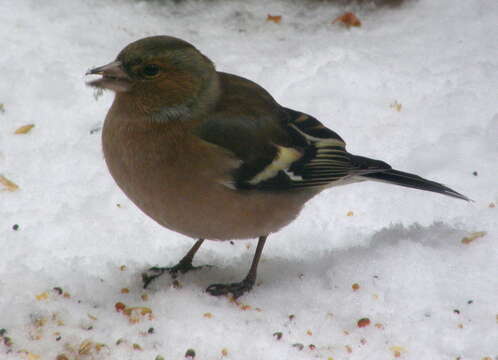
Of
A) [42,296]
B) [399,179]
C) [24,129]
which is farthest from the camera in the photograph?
[24,129]

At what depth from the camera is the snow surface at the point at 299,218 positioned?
374 cm

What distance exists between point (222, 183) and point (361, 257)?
1060 millimetres

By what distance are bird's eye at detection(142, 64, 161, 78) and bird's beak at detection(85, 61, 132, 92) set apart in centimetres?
9

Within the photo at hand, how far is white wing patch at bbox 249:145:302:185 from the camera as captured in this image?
4.04 metres

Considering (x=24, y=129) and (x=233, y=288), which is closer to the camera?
(x=233, y=288)

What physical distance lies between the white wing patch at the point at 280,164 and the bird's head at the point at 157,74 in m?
0.49

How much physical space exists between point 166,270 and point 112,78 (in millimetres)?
1111

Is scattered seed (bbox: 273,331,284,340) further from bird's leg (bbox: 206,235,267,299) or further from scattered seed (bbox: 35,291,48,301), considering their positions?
scattered seed (bbox: 35,291,48,301)

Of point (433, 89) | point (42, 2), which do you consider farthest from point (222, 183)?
point (42, 2)

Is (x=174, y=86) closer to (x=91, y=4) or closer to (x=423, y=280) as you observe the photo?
(x=423, y=280)

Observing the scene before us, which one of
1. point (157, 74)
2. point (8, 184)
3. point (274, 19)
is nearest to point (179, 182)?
point (157, 74)

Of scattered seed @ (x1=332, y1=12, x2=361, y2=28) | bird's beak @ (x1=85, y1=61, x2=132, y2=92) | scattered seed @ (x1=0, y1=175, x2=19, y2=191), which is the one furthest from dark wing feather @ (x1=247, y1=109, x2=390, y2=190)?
scattered seed @ (x1=332, y1=12, x2=361, y2=28)

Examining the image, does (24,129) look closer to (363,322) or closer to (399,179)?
(399,179)

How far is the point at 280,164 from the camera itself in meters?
4.17
